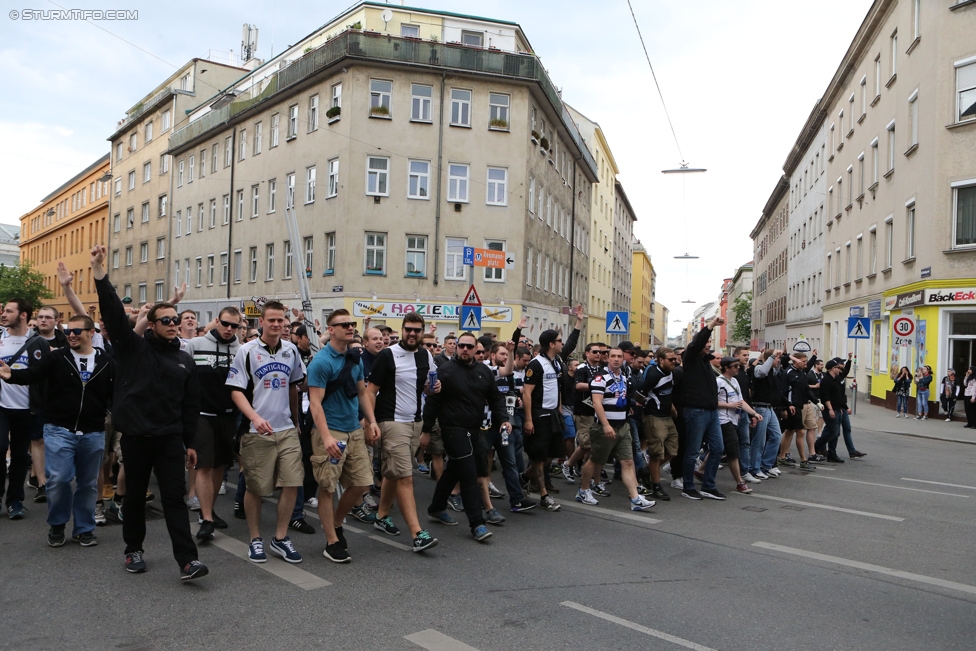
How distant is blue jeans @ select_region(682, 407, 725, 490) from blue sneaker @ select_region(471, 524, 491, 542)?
128 inches

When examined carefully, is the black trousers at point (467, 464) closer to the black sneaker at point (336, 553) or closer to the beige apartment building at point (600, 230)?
the black sneaker at point (336, 553)

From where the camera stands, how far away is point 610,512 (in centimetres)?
816

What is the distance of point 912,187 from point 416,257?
1747 centimetres

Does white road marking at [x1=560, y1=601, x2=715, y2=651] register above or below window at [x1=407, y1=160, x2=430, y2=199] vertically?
below

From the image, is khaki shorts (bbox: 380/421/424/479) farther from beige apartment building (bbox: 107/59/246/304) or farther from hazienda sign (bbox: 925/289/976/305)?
beige apartment building (bbox: 107/59/246/304)

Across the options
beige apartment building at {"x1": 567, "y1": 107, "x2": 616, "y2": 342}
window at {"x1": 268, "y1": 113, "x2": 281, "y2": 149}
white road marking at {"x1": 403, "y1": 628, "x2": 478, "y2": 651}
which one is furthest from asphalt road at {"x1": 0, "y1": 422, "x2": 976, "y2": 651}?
beige apartment building at {"x1": 567, "y1": 107, "x2": 616, "y2": 342}

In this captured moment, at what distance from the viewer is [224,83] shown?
50.4m

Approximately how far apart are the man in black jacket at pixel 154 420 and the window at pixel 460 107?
27.5m

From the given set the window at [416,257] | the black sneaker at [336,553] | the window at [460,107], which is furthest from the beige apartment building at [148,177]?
the black sneaker at [336,553]

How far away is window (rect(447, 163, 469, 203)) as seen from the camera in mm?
31688

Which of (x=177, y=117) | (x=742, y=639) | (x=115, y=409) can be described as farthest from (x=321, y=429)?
(x=177, y=117)

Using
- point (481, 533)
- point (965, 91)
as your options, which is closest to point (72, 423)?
point (481, 533)

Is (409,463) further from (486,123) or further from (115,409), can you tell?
(486,123)

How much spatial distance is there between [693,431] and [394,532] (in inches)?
149
